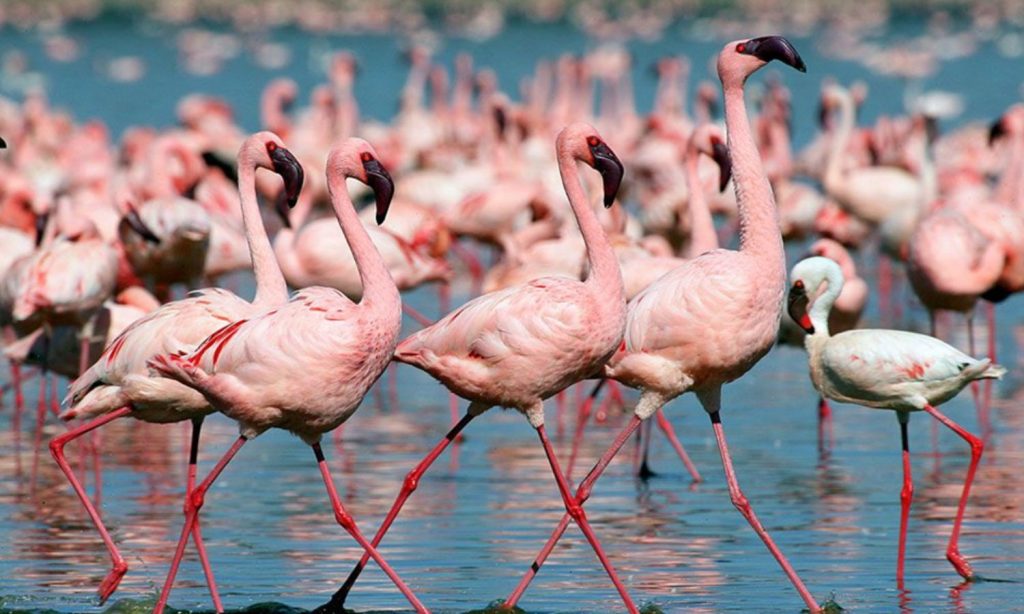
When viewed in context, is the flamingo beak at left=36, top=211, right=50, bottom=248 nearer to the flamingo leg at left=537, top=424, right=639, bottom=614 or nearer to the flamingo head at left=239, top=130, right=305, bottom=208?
the flamingo head at left=239, top=130, right=305, bottom=208

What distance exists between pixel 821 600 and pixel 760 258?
4.08 feet

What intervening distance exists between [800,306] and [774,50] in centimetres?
124

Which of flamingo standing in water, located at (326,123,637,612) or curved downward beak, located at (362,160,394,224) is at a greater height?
curved downward beak, located at (362,160,394,224)

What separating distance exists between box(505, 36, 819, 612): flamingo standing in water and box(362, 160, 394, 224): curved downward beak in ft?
4.08

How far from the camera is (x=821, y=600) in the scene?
696 cm

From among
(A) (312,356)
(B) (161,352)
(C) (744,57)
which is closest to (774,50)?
(C) (744,57)

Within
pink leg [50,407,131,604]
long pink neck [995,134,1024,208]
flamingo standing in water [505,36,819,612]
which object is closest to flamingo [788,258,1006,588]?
flamingo standing in water [505,36,819,612]

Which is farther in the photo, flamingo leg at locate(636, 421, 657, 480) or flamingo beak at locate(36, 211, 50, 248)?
flamingo beak at locate(36, 211, 50, 248)

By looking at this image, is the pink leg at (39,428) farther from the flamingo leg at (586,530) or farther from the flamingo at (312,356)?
the flamingo leg at (586,530)

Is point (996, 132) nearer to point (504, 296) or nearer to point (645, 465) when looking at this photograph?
point (645, 465)

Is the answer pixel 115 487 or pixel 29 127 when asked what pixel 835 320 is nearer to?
pixel 115 487

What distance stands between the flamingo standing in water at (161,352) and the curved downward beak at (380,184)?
40cm

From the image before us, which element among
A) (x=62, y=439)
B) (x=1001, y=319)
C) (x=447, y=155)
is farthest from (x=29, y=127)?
(x=62, y=439)

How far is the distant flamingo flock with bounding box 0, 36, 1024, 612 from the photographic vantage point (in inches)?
269
